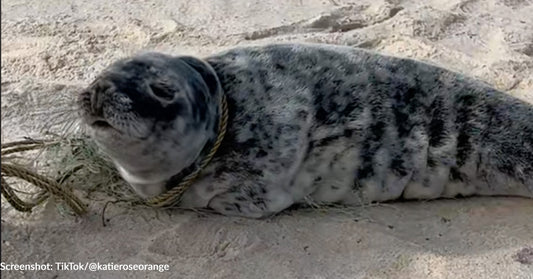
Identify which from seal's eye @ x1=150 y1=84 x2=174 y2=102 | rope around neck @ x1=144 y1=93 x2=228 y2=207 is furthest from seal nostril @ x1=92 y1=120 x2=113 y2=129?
rope around neck @ x1=144 y1=93 x2=228 y2=207

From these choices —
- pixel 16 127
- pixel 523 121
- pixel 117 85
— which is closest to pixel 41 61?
pixel 16 127

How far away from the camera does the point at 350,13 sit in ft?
12.7

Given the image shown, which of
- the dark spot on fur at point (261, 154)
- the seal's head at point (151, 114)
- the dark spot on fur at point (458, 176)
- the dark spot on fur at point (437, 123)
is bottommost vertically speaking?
the dark spot on fur at point (458, 176)

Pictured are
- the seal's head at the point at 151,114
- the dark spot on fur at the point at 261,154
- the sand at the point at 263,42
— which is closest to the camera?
the seal's head at the point at 151,114

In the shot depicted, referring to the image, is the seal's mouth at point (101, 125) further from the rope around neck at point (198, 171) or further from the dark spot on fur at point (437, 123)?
the dark spot on fur at point (437, 123)

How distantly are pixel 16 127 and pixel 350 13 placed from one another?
5.25ft

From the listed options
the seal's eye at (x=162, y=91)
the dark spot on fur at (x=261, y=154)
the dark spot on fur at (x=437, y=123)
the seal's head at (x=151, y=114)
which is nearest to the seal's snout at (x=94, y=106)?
the seal's head at (x=151, y=114)

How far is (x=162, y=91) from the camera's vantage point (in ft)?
7.91

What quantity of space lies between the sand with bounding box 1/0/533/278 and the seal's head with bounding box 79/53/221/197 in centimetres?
23

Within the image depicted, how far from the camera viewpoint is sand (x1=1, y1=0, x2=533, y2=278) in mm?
2447

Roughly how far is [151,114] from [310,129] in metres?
0.51

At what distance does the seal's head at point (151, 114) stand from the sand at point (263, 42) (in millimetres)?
228

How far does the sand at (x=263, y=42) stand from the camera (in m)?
2.45

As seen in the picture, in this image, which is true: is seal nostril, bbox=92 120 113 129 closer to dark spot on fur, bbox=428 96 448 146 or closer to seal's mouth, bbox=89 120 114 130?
seal's mouth, bbox=89 120 114 130
